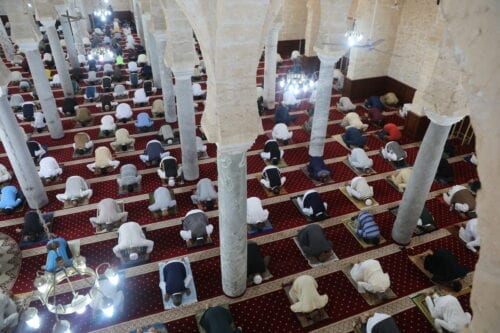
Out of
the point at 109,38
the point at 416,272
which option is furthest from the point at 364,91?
the point at 109,38

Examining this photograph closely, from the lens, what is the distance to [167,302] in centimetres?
452

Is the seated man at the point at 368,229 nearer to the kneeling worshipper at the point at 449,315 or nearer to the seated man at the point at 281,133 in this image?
the kneeling worshipper at the point at 449,315

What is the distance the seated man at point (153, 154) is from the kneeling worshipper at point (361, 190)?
376 centimetres

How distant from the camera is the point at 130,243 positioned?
4930mm

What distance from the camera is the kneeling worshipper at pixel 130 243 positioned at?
4.94 metres

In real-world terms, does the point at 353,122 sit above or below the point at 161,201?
above

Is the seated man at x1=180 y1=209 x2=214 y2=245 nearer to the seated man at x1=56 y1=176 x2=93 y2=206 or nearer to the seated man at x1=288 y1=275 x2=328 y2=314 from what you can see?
the seated man at x1=288 y1=275 x2=328 y2=314

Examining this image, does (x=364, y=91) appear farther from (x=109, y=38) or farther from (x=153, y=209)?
(x=109, y=38)

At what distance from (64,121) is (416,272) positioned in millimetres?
8611

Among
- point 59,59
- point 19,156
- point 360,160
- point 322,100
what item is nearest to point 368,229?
point 360,160

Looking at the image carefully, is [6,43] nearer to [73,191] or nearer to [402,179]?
[73,191]

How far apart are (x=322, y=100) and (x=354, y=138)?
61.9 inches

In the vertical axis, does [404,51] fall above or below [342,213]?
above

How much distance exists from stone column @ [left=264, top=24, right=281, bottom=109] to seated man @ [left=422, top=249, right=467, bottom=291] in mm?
5696
